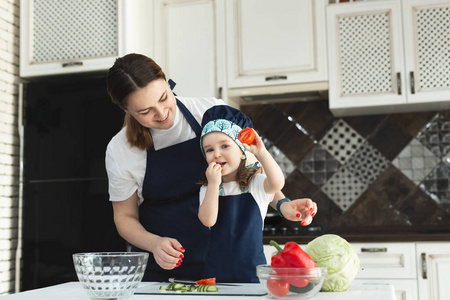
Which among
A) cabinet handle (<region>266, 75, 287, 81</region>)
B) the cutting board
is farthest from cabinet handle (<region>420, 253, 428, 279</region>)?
the cutting board

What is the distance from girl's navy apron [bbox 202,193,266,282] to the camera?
157 cm

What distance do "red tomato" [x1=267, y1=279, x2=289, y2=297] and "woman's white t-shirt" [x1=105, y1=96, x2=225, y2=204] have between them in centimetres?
79

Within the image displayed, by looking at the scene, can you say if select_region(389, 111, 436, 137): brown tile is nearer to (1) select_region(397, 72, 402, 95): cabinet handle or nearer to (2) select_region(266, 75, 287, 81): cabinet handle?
(1) select_region(397, 72, 402, 95): cabinet handle

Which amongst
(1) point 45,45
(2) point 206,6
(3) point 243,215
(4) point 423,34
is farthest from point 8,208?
(4) point 423,34

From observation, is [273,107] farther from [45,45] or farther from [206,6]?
[45,45]

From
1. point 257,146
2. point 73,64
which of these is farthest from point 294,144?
point 257,146

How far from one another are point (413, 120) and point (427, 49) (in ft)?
1.66

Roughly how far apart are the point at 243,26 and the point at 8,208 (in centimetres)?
172

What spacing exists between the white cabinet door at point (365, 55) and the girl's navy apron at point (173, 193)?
4.92ft

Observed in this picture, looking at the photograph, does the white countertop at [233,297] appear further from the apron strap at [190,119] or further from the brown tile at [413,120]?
the brown tile at [413,120]

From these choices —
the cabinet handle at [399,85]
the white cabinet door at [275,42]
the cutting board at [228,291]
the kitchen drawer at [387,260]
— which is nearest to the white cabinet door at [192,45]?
the white cabinet door at [275,42]

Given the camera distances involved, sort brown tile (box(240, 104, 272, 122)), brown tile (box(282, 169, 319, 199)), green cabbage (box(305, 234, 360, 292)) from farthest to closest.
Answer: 1. brown tile (box(240, 104, 272, 122))
2. brown tile (box(282, 169, 319, 199))
3. green cabbage (box(305, 234, 360, 292))

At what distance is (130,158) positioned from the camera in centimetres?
183

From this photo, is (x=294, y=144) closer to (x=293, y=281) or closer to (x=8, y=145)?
(x=8, y=145)
